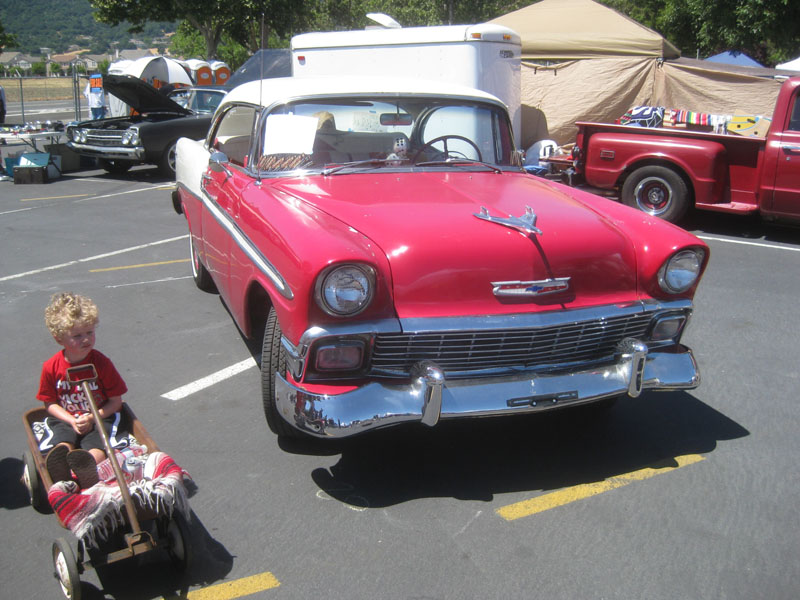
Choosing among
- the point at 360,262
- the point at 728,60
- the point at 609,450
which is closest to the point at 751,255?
the point at 609,450

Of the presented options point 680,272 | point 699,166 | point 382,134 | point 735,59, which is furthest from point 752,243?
point 735,59

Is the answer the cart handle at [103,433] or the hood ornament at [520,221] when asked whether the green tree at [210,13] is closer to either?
Answer: the hood ornament at [520,221]

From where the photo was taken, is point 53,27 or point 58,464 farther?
point 53,27

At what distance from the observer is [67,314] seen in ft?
9.80

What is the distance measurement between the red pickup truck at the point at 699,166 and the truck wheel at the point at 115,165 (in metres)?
8.17

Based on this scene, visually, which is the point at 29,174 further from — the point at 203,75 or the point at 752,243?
the point at 203,75

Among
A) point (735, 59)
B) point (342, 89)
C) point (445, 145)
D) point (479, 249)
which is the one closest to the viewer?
point (479, 249)

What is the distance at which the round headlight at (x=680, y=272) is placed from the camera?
141 inches

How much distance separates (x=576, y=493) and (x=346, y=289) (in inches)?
55.2

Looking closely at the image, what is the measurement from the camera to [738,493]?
3402mm

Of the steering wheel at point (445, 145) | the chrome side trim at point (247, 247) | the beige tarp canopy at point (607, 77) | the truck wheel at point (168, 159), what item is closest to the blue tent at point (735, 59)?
the beige tarp canopy at point (607, 77)

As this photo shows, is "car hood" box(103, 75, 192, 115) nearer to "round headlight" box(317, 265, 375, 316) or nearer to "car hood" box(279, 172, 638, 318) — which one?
"car hood" box(279, 172, 638, 318)

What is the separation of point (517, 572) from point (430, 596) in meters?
0.36

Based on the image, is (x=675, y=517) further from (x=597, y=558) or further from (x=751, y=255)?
(x=751, y=255)
